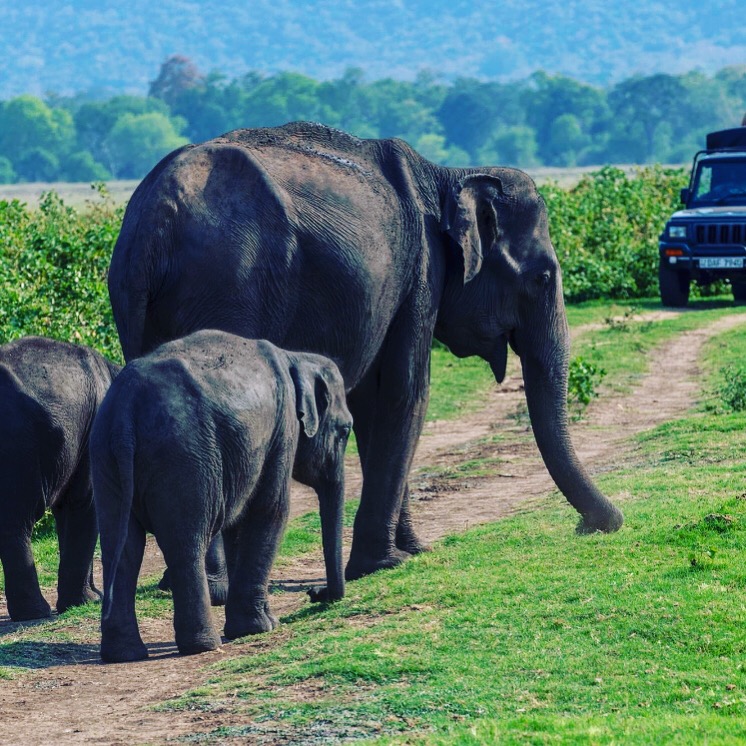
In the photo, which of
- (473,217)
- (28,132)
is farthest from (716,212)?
(28,132)

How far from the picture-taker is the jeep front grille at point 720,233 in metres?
25.2

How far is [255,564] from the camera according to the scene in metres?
8.24

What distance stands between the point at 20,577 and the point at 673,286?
718 inches

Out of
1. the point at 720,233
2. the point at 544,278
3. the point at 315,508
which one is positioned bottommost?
the point at 315,508

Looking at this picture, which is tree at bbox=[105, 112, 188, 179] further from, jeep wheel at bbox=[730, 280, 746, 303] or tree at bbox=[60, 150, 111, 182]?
jeep wheel at bbox=[730, 280, 746, 303]

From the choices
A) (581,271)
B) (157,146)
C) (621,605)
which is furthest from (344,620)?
(157,146)

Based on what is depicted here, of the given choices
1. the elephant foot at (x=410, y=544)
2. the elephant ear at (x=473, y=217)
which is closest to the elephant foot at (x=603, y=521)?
the elephant foot at (x=410, y=544)

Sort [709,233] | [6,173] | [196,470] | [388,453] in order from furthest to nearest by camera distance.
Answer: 1. [6,173]
2. [709,233]
3. [388,453]
4. [196,470]

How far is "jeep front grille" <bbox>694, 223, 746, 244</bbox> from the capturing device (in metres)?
25.2

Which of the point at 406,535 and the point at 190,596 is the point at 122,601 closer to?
the point at 190,596

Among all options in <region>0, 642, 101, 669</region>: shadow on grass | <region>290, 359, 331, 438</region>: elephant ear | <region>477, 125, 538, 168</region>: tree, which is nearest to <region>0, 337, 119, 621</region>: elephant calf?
<region>0, 642, 101, 669</region>: shadow on grass

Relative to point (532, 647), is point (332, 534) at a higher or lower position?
higher

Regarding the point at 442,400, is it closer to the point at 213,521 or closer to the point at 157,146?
the point at 213,521

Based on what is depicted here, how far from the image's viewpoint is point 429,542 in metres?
10.7
